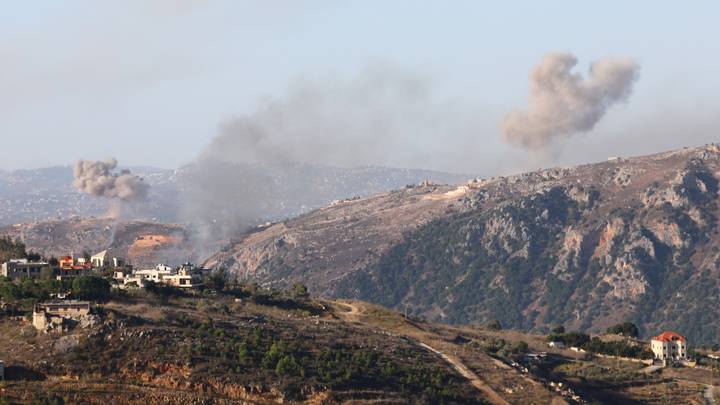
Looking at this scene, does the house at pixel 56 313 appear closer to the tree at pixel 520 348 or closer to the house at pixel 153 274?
the house at pixel 153 274

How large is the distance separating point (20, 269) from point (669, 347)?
7554 cm

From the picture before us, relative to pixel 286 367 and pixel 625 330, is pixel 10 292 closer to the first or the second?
pixel 286 367

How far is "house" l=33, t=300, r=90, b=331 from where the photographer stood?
110 metres

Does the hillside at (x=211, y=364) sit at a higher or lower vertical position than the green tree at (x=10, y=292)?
lower

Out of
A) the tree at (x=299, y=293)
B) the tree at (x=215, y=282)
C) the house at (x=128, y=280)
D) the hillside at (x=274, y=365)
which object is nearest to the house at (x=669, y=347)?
the hillside at (x=274, y=365)

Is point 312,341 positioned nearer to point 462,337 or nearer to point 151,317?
point 151,317

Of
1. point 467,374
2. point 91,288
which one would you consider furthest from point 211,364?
point 467,374

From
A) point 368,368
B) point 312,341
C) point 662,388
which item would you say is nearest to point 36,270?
point 312,341

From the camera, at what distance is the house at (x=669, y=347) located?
15438cm

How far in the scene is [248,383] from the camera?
10144 cm

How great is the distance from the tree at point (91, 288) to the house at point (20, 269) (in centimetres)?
1646

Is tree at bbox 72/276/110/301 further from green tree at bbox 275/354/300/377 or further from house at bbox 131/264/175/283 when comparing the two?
green tree at bbox 275/354/300/377

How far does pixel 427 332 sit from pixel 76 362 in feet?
178

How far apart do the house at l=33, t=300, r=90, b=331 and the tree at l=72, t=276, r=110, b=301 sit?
8.70 m
